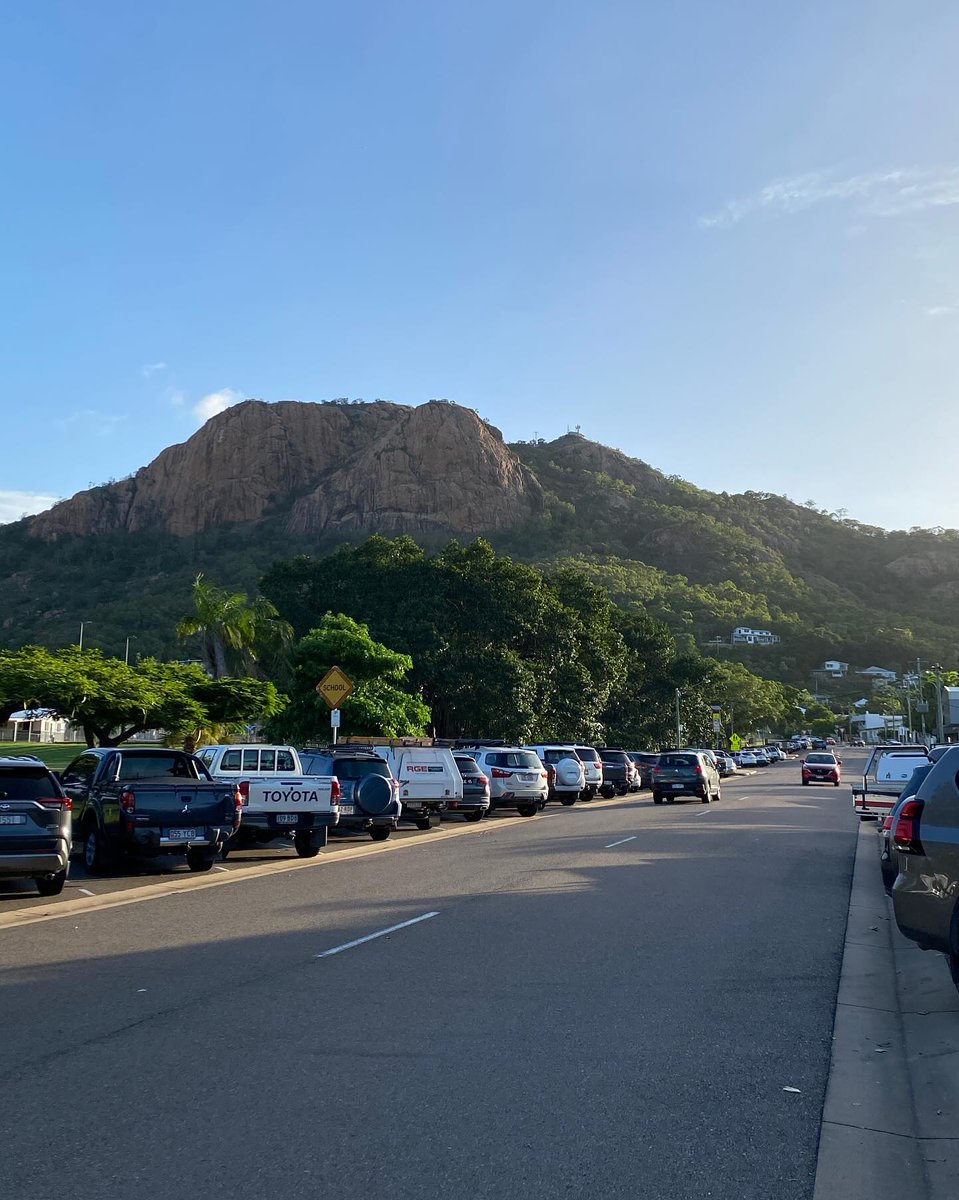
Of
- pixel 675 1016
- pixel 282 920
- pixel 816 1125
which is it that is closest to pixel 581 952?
pixel 675 1016

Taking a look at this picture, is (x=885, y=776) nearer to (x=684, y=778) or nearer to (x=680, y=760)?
(x=684, y=778)

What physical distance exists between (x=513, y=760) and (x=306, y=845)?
11817 mm

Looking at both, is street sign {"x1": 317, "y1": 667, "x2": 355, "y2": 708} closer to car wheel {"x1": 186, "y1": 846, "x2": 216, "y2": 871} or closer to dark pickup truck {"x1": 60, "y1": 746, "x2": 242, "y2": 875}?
dark pickup truck {"x1": 60, "y1": 746, "x2": 242, "y2": 875}

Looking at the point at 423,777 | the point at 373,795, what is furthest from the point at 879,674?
the point at 373,795

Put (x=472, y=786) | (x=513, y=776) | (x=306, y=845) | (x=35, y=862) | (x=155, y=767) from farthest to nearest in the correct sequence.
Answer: (x=513, y=776), (x=472, y=786), (x=306, y=845), (x=155, y=767), (x=35, y=862)

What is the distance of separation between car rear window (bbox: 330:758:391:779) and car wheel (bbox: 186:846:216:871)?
14.9ft

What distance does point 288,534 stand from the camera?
150m

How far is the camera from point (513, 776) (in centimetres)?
2838

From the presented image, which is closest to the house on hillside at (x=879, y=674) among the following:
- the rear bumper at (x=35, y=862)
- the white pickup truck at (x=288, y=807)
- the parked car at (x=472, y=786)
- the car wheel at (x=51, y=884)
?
the parked car at (x=472, y=786)

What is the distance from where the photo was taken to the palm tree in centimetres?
3716

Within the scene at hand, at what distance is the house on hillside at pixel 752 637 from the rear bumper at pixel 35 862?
418ft

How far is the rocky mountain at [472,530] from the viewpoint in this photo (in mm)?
138750

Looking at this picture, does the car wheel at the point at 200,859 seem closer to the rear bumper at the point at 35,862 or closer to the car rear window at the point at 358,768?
the rear bumper at the point at 35,862

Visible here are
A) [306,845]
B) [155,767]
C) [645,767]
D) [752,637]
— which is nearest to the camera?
[155,767]
